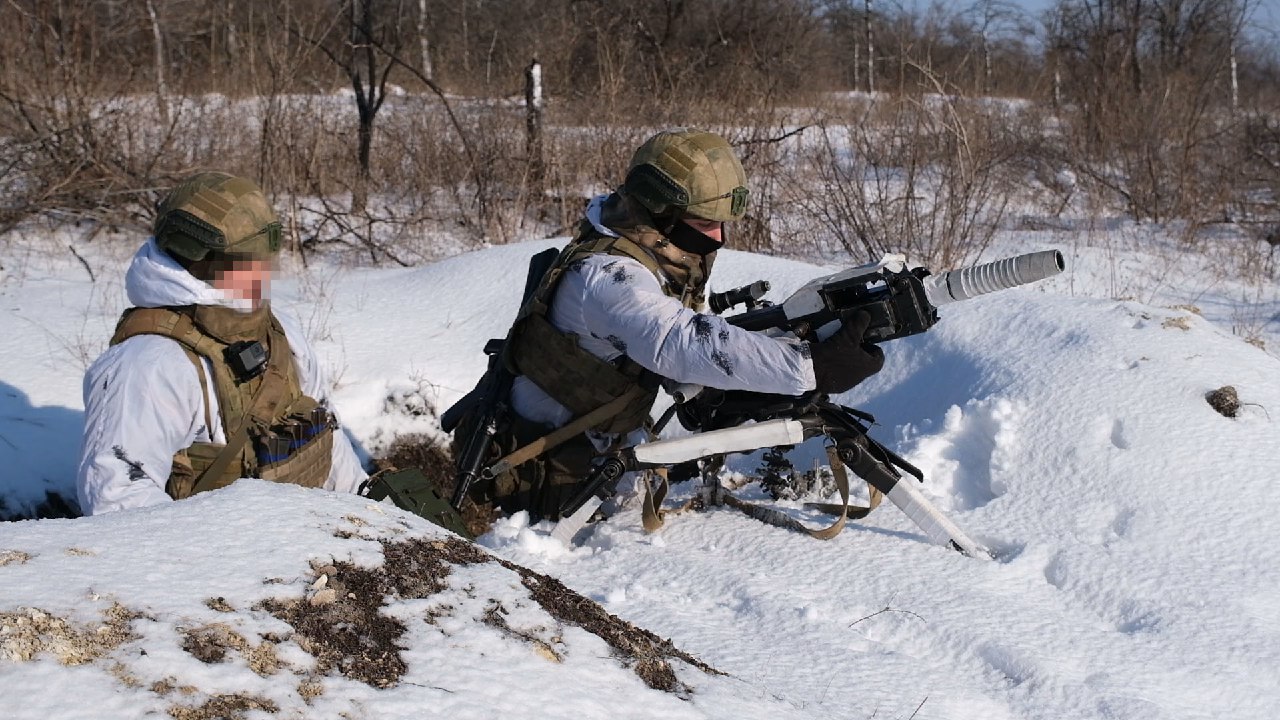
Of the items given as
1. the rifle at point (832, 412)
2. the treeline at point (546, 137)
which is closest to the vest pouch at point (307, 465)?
the rifle at point (832, 412)

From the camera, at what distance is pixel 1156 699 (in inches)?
80.5

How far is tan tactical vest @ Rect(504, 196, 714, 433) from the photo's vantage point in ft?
9.30

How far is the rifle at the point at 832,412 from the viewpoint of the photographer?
2502 millimetres

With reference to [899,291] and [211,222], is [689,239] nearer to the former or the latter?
[899,291]

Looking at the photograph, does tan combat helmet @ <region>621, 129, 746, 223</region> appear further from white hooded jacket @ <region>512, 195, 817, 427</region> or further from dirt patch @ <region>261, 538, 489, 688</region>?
dirt patch @ <region>261, 538, 489, 688</region>

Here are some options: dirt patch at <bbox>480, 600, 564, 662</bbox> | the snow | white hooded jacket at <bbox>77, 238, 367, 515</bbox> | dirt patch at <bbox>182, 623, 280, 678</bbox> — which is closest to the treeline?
the snow

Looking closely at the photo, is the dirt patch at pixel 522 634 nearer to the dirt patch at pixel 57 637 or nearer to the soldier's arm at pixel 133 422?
the dirt patch at pixel 57 637

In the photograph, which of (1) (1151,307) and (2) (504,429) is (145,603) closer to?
(2) (504,429)

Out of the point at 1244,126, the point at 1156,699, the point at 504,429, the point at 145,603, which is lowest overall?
the point at 1156,699

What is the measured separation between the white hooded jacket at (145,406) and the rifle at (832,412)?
0.93m

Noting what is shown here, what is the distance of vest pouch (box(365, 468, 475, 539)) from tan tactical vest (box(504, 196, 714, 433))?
43 centimetres

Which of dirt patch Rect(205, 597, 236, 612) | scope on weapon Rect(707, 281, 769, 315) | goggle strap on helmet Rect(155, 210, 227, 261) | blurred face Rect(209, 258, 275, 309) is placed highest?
goggle strap on helmet Rect(155, 210, 227, 261)

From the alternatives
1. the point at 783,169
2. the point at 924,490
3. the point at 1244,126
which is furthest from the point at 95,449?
the point at 1244,126

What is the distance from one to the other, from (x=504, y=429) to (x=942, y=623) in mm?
1364
